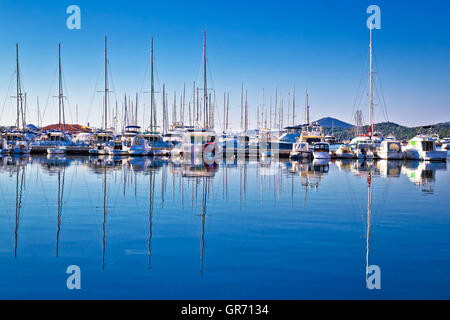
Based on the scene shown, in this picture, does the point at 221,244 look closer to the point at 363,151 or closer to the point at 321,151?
the point at 321,151

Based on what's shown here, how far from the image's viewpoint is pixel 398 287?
743 cm

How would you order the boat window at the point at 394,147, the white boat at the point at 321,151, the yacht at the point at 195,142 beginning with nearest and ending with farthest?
the white boat at the point at 321,151
the boat window at the point at 394,147
the yacht at the point at 195,142

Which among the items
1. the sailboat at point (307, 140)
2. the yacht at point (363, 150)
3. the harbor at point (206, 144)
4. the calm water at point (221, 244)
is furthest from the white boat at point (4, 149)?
the calm water at point (221, 244)

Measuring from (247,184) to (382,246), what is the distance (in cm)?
1348

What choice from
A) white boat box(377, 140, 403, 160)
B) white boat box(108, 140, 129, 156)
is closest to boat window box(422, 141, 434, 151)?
white boat box(377, 140, 403, 160)

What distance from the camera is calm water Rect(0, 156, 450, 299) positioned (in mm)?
7402

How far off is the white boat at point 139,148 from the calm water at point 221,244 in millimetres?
39381

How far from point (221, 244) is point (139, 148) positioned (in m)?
49.6

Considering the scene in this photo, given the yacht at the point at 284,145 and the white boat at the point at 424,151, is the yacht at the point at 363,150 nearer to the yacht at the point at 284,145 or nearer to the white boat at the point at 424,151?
the white boat at the point at 424,151

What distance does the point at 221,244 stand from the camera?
10.3 metres

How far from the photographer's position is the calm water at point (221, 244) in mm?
7402

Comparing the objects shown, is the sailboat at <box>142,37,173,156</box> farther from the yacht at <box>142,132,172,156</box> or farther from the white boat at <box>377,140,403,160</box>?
the white boat at <box>377,140,403,160</box>

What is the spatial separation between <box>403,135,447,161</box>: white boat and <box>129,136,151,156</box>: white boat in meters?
33.1
